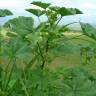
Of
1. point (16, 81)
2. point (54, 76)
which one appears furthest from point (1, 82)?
point (54, 76)

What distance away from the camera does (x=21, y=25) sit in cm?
183

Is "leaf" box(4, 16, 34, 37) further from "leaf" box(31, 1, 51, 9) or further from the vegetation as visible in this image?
"leaf" box(31, 1, 51, 9)

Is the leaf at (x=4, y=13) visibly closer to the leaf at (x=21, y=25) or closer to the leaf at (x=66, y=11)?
the leaf at (x=21, y=25)

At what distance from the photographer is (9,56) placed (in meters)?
1.81

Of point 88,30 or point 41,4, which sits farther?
point 41,4

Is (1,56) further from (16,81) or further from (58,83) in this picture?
(58,83)

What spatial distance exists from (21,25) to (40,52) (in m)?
0.14

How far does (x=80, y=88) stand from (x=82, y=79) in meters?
0.08

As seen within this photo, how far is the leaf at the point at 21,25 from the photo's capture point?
1785 mm

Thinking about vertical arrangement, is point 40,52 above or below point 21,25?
below

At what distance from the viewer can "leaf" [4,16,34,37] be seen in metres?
1.79

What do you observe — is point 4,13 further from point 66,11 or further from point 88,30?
point 88,30

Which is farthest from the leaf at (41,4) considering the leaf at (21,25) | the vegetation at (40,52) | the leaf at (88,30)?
the leaf at (88,30)

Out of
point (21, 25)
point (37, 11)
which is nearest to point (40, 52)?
point (21, 25)
